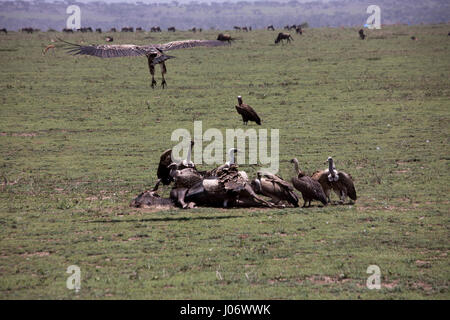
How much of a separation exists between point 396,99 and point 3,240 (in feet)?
61.0

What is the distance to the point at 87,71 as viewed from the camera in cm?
3472

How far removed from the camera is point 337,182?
11.7 m

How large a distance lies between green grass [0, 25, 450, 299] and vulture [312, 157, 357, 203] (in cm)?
39

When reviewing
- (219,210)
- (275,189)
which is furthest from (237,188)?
(275,189)

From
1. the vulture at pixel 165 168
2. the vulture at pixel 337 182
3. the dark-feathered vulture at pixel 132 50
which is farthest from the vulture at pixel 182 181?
the vulture at pixel 337 182

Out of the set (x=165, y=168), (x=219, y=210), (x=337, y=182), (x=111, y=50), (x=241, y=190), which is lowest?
(x=219, y=210)

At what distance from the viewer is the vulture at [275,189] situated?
11.7 m

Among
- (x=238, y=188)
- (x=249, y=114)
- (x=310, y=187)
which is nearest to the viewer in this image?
(x=310, y=187)

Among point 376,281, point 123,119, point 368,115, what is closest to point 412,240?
point 376,281

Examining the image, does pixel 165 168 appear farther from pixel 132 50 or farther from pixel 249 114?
pixel 249 114

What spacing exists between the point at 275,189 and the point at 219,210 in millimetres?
1126

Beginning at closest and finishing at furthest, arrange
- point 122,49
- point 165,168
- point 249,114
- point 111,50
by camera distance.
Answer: point 111,50
point 122,49
point 165,168
point 249,114

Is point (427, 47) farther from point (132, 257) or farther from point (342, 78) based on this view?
point (132, 257)

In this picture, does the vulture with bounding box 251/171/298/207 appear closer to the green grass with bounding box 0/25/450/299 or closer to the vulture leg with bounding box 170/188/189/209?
the green grass with bounding box 0/25/450/299
